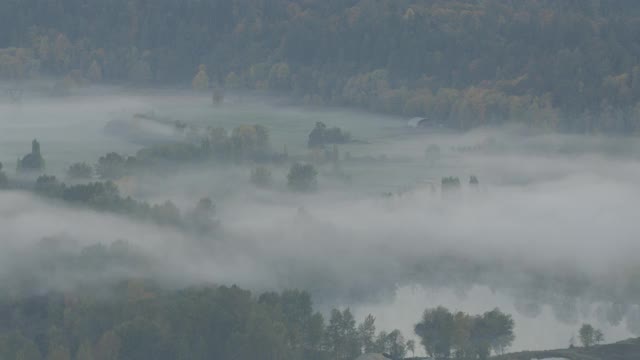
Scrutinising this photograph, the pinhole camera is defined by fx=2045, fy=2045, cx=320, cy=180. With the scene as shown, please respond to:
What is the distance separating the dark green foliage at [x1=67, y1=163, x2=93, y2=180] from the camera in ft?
155

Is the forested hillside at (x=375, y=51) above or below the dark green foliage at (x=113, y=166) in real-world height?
above

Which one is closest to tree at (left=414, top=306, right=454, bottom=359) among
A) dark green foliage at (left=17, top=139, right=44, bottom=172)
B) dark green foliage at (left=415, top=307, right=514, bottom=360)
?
dark green foliage at (left=415, top=307, right=514, bottom=360)

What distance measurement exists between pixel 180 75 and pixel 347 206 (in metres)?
30.7

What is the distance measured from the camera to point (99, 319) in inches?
1211

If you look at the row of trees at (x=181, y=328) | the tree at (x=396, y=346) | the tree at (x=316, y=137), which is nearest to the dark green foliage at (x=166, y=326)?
the row of trees at (x=181, y=328)

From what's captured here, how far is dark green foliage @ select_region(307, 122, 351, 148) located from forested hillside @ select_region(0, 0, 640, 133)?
13.5 ft

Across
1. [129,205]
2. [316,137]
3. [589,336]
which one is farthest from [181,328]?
[316,137]

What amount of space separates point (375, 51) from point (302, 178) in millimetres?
21057

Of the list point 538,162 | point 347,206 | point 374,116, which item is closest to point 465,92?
point 374,116

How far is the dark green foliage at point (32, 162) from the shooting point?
49781 mm

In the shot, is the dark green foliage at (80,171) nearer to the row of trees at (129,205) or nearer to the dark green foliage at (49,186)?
the dark green foliage at (49,186)

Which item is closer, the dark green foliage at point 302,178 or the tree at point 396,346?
the tree at point 396,346

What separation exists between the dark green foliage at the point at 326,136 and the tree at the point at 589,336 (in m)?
26.0

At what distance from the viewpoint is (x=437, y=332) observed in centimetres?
3200
